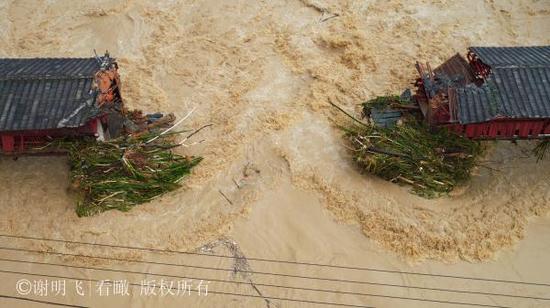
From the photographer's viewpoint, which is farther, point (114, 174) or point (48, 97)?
point (114, 174)

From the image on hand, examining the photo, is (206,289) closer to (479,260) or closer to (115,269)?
(115,269)

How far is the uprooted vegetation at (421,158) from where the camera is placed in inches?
416

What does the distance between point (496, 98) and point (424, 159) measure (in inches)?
68.7

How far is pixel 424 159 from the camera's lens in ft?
34.8

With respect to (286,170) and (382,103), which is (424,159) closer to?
(382,103)

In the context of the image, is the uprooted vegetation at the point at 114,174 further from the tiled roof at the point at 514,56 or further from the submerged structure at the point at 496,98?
the tiled roof at the point at 514,56

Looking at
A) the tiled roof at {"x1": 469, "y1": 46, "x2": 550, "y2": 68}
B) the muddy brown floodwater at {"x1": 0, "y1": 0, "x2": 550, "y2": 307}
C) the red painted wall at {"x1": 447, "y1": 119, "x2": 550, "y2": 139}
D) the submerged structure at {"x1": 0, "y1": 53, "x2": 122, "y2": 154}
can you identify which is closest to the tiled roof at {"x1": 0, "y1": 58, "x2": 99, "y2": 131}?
the submerged structure at {"x1": 0, "y1": 53, "x2": 122, "y2": 154}

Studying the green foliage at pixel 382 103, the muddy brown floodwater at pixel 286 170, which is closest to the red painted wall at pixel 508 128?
the muddy brown floodwater at pixel 286 170

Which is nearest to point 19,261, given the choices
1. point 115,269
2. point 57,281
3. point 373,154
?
point 57,281

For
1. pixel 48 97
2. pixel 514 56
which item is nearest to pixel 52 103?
pixel 48 97

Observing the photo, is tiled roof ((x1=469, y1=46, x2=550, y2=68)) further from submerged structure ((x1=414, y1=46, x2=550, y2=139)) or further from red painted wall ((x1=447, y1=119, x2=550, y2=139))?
red painted wall ((x1=447, y1=119, x2=550, y2=139))

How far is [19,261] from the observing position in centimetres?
984

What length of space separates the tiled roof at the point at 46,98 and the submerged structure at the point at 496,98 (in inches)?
261

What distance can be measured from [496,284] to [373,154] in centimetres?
326
